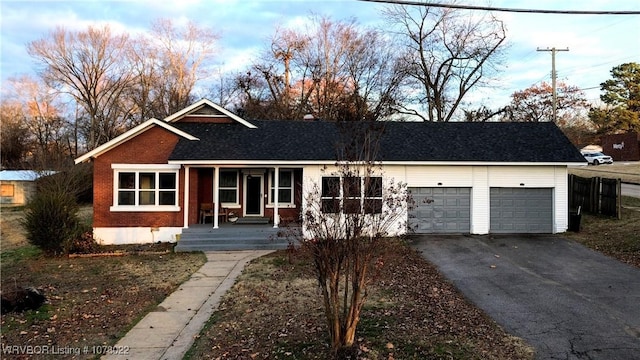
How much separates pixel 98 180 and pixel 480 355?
15.5m

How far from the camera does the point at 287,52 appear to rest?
39781mm

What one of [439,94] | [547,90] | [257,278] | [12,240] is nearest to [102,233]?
[12,240]

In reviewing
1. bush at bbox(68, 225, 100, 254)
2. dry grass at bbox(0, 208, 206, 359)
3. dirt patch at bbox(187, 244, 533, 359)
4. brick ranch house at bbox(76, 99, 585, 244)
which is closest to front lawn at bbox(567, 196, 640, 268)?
brick ranch house at bbox(76, 99, 585, 244)

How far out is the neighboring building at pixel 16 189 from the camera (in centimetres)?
3294

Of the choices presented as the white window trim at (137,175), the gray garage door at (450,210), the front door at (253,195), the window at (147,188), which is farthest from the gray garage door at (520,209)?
the window at (147,188)

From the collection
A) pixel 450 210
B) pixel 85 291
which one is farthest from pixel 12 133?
pixel 450 210

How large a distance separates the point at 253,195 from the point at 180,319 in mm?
10858

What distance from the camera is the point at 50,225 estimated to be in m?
14.1

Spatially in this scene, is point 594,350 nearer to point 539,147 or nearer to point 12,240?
point 539,147

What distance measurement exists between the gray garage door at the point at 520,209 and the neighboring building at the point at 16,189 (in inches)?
1304

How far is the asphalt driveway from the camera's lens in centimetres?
665

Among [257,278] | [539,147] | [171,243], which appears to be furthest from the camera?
[539,147]

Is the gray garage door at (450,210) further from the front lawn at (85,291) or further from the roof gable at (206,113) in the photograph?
the front lawn at (85,291)

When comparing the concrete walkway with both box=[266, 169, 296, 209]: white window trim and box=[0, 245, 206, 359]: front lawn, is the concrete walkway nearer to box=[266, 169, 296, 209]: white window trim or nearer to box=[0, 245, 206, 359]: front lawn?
box=[0, 245, 206, 359]: front lawn
